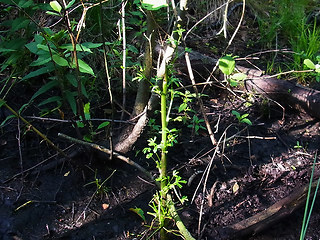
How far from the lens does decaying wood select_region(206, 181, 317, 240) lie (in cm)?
165

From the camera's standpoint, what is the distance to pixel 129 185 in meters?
1.93

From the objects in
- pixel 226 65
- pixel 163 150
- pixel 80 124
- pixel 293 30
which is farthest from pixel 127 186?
pixel 293 30

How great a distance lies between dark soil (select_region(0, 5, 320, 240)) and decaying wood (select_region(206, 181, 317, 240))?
4cm

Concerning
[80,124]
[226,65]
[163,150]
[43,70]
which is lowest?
[80,124]

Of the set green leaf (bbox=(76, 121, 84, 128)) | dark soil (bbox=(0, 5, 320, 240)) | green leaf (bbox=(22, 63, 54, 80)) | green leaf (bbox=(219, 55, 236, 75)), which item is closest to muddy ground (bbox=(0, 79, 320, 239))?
dark soil (bbox=(0, 5, 320, 240))

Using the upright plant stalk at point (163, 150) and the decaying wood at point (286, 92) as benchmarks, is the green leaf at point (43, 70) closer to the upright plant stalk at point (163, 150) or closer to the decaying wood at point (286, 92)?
the upright plant stalk at point (163, 150)

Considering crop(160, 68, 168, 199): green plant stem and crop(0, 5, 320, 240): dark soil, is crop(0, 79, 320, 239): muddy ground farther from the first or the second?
crop(160, 68, 168, 199): green plant stem

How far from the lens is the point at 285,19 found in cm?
336

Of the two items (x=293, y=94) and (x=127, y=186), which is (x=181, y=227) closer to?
(x=127, y=186)

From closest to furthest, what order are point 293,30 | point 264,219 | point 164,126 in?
point 164,126 < point 264,219 < point 293,30

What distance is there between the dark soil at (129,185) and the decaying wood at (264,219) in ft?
0.13

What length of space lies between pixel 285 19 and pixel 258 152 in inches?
69.9

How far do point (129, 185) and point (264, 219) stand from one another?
75 centimetres

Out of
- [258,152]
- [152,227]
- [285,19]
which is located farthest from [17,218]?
[285,19]
